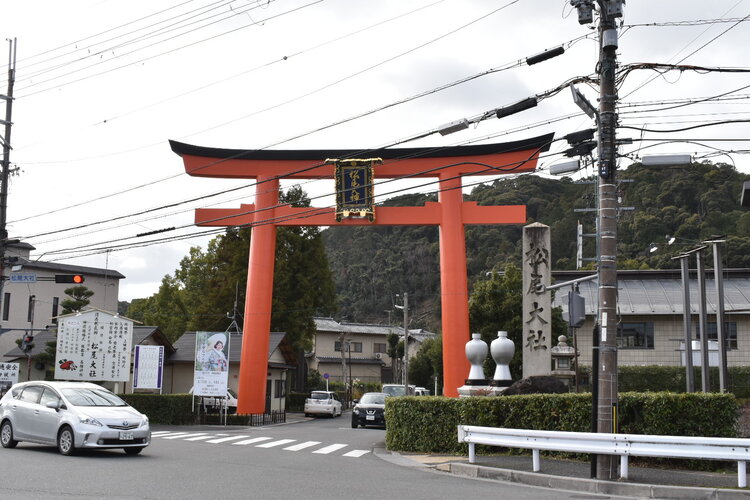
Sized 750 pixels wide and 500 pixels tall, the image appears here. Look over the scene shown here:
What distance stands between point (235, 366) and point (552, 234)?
39.4 m

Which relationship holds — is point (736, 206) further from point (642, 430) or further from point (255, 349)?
point (642, 430)

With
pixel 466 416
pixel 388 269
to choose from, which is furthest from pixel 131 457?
pixel 388 269

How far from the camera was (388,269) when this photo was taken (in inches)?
3716

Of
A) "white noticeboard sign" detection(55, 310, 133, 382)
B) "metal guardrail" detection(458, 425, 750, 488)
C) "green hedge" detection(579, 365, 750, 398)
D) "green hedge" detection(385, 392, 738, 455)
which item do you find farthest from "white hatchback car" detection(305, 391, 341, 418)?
"metal guardrail" detection(458, 425, 750, 488)

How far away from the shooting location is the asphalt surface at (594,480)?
1075 cm

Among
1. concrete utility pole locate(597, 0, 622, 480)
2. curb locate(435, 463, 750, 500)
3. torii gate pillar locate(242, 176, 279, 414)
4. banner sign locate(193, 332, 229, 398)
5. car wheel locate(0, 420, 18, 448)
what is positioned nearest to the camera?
curb locate(435, 463, 750, 500)

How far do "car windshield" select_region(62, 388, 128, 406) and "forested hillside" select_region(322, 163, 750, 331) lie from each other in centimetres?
2827

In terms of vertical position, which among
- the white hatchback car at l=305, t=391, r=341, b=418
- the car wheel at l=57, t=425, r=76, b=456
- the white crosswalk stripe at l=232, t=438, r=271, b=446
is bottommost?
the white hatchback car at l=305, t=391, r=341, b=418

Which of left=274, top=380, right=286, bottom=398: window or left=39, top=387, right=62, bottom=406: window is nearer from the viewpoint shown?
left=39, top=387, right=62, bottom=406: window

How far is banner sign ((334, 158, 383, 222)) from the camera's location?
88.8ft

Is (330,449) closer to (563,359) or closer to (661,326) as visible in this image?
(563,359)

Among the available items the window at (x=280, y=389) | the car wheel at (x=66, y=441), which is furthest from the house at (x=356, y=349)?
the car wheel at (x=66, y=441)

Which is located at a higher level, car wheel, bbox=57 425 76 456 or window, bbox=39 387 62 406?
window, bbox=39 387 62 406

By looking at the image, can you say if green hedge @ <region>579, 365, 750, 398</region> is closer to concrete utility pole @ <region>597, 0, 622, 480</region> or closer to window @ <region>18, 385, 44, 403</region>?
concrete utility pole @ <region>597, 0, 622, 480</region>
